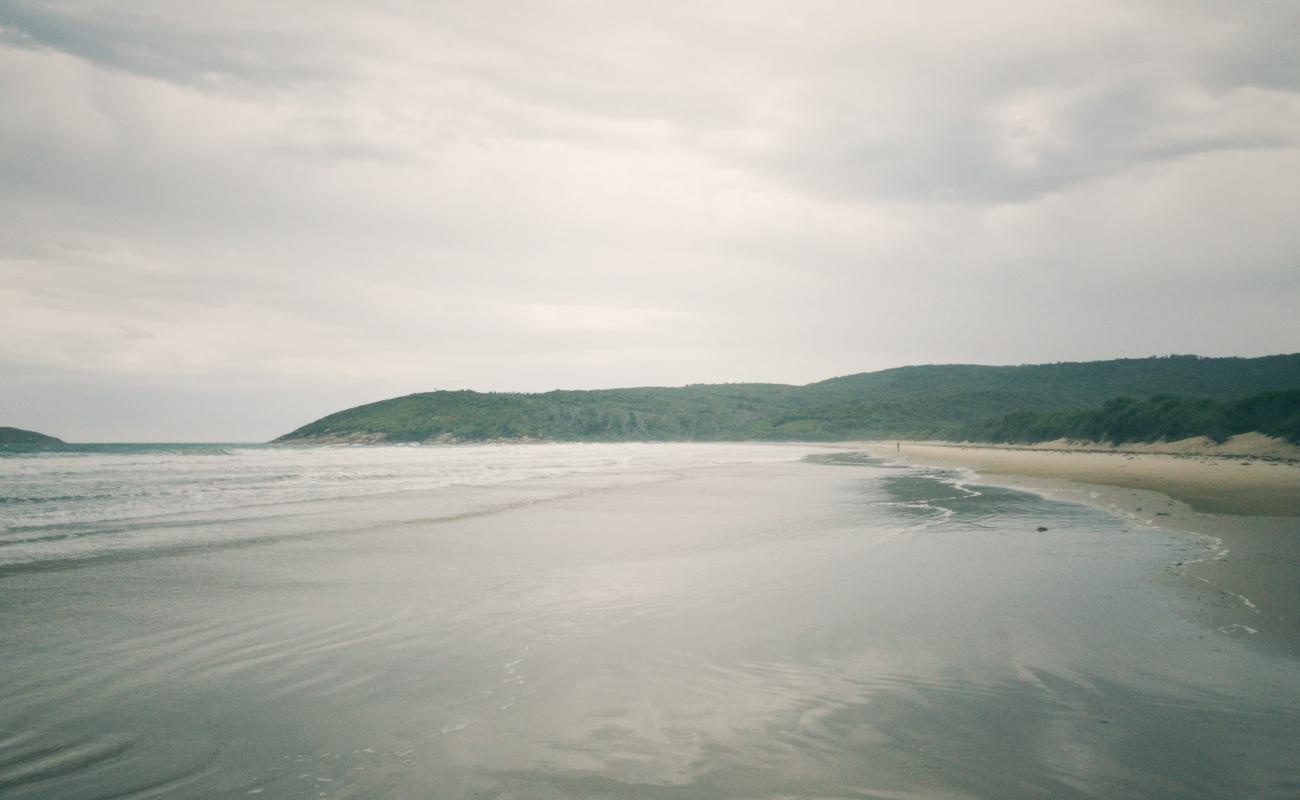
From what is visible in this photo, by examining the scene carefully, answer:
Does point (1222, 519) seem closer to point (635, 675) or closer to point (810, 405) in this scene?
point (635, 675)

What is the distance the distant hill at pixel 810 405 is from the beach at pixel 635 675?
84.6 meters

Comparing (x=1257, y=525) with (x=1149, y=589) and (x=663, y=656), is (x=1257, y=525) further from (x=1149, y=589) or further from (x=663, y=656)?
(x=663, y=656)

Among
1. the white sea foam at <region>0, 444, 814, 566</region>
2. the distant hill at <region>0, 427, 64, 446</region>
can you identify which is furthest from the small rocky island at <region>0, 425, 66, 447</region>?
the white sea foam at <region>0, 444, 814, 566</region>

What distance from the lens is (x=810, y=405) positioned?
146 meters

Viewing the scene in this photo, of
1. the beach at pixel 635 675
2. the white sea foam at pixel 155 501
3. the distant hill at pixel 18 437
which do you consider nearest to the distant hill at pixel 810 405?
the distant hill at pixel 18 437

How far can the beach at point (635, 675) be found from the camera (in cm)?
377

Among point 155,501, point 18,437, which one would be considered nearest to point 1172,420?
point 155,501

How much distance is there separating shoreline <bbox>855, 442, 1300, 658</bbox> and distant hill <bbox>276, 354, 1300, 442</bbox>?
6164 cm

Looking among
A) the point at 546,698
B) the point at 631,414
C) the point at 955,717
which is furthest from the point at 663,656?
the point at 631,414

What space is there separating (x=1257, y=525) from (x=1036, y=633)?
9.80 metres

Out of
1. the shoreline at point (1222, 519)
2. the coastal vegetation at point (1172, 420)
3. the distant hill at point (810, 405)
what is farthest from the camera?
the distant hill at point (810, 405)

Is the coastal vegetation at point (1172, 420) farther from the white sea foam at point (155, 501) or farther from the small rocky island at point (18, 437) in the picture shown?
the small rocky island at point (18, 437)

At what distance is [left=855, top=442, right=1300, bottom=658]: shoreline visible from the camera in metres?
6.81

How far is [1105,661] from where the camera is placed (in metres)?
5.56
